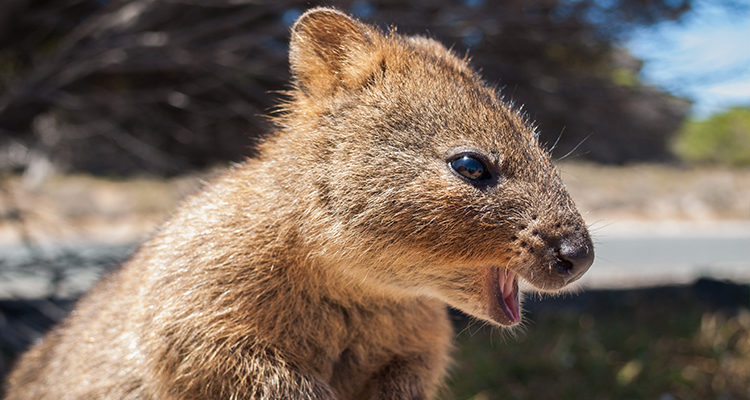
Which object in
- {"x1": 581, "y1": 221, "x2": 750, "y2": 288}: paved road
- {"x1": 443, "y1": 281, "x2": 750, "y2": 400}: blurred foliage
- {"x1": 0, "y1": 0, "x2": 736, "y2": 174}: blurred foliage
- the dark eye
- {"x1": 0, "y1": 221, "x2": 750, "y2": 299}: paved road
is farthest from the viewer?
{"x1": 581, "y1": 221, "x2": 750, "y2": 288}: paved road

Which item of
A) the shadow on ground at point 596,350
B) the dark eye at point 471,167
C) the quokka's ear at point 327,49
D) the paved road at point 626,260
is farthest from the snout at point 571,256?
the shadow on ground at point 596,350

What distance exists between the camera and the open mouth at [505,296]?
187 centimetres

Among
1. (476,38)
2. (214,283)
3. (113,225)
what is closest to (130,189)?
(113,225)

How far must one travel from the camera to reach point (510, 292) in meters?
1.96

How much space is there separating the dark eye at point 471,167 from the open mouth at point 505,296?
0.30 metres

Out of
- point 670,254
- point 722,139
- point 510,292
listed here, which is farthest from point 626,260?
point 722,139

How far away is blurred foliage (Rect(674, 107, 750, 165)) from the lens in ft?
55.0

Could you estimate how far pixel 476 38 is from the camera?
5473mm

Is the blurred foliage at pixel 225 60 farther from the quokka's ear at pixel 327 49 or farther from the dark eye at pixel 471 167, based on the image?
the dark eye at pixel 471 167

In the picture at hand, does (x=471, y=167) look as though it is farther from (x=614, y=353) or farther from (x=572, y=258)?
(x=614, y=353)

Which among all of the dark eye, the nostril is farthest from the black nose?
the dark eye

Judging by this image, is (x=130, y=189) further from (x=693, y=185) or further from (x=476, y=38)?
(x=693, y=185)

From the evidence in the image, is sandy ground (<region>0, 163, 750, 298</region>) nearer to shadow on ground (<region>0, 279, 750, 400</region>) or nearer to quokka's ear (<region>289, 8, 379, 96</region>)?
shadow on ground (<region>0, 279, 750, 400</region>)

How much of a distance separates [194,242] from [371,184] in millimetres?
689
